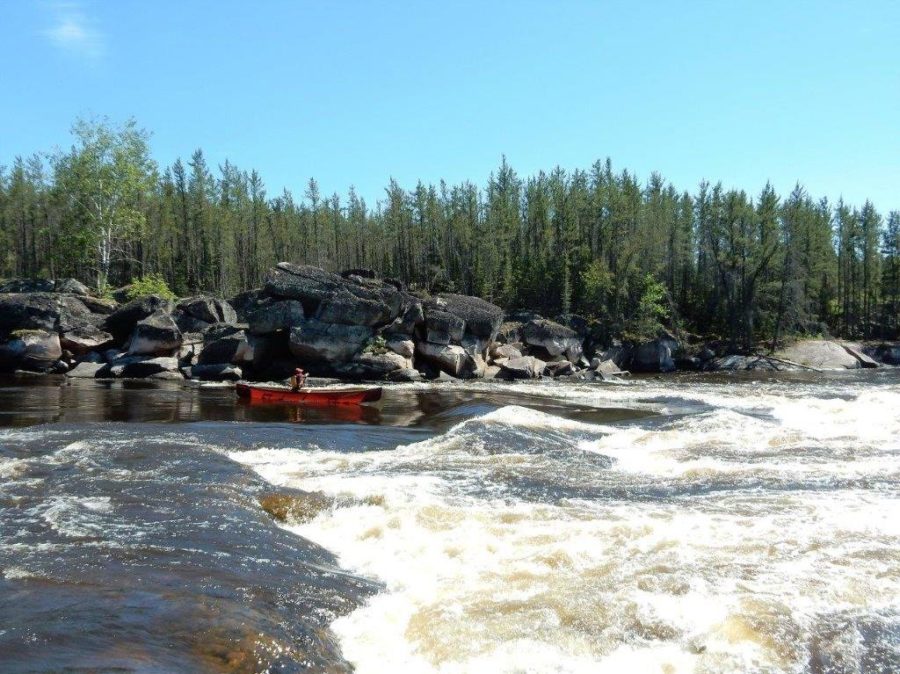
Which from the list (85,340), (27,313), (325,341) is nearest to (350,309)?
(325,341)

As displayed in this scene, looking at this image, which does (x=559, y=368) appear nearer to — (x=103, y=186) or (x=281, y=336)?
(x=281, y=336)

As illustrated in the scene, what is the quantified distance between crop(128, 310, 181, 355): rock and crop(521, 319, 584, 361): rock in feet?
71.5

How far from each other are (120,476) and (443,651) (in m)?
9.00

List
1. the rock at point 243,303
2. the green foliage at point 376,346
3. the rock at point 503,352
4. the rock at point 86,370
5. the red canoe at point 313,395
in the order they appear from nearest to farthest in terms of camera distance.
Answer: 1. the red canoe at point 313,395
2. the rock at point 86,370
3. the green foliage at point 376,346
4. the rock at point 243,303
5. the rock at point 503,352

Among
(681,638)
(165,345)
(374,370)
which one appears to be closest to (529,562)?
(681,638)

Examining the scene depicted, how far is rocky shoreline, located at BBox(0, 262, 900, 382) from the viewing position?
38.7m

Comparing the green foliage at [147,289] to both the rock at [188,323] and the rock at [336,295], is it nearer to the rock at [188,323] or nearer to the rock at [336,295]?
the rock at [188,323]

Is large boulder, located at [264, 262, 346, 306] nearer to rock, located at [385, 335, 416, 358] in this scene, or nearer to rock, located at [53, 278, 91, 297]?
rock, located at [385, 335, 416, 358]

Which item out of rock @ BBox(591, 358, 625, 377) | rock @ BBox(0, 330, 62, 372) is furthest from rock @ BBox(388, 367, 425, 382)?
rock @ BBox(0, 330, 62, 372)

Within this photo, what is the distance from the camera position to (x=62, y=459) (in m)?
15.0

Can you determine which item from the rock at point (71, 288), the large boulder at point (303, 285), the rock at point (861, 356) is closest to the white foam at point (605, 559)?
the large boulder at point (303, 285)

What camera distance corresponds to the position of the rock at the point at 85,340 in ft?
135

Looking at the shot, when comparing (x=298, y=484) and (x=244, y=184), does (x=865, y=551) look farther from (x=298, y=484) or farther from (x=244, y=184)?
(x=244, y=184)

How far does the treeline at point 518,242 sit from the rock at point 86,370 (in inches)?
687
